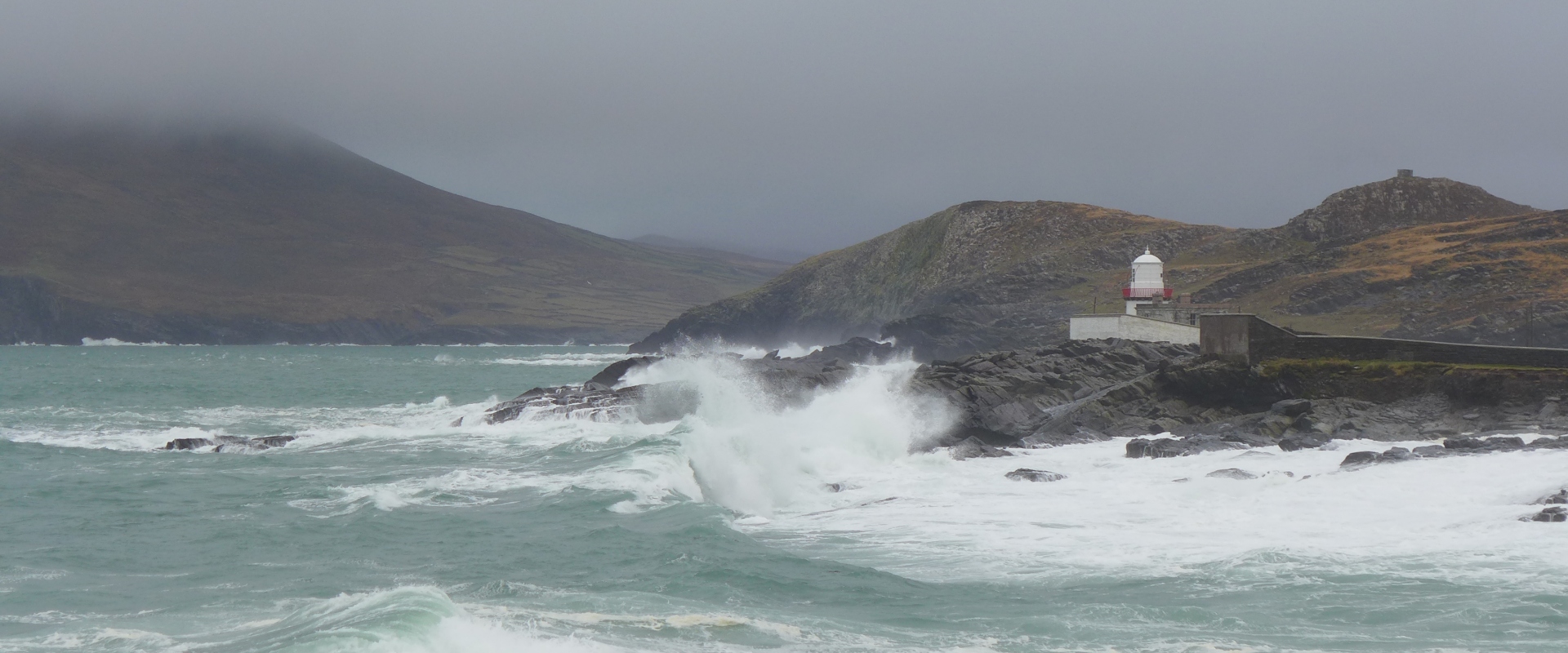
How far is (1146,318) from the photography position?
37781 mm

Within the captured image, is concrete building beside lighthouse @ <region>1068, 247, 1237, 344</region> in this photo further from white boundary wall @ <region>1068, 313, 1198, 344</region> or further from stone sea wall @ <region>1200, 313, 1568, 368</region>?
stone sea wall @ <region>1200, 313, 1568, 368</region>

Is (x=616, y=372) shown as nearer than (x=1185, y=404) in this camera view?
No

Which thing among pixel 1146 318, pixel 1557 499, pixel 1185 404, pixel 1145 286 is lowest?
pixel 1557 499

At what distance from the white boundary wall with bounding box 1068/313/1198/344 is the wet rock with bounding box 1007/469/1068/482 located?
1697 cm

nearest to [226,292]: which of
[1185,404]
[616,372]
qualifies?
[616,372]

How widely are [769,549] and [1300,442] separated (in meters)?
11.4

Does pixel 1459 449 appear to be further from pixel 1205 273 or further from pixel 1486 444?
pixel 1205 273

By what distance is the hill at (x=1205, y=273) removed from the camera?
149 ft

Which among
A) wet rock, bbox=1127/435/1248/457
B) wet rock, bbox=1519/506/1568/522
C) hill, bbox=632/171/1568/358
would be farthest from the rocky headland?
hill, bbox=632/171/1568/358

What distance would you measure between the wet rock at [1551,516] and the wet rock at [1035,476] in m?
6.52

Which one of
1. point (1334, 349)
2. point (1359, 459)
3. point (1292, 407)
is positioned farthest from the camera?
point (1334, 349)

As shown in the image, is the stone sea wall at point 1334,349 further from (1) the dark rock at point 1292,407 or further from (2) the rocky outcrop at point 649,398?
(2) the rocky outcrop at point 649,398

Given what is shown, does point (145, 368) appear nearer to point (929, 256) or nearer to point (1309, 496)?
point (929, 256)

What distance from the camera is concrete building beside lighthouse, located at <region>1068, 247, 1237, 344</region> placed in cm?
3638
